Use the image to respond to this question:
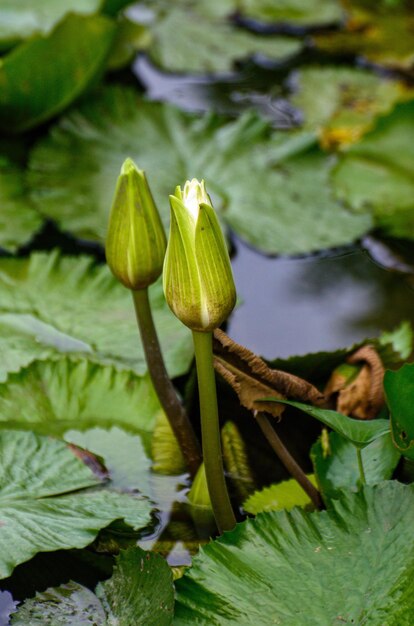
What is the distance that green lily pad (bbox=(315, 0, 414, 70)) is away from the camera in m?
2.45

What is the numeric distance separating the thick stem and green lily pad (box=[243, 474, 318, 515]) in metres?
0.03

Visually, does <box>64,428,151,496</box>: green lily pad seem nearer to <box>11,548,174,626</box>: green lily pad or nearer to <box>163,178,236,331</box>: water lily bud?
<box>11,548,174,626</box>: green lily pad

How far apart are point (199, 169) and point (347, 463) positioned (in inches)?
37.8

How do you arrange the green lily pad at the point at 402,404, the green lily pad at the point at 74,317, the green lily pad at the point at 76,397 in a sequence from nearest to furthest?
the green lily pad at the point at 402,404, the green lily pad at the point at 76,397, the green lily pad at the point at 74,317

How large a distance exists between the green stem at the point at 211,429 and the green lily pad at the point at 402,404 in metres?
0.21

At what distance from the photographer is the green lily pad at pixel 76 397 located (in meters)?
1.29

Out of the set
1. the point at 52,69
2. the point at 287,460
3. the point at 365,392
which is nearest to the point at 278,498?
the point at 287,460

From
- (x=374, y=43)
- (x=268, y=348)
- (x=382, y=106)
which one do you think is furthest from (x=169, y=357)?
(x=374, y=43)

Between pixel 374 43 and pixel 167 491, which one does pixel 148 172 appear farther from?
pixel 374 43

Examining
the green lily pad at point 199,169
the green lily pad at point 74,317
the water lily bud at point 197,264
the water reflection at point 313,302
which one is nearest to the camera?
the water lily bud at point 197,264

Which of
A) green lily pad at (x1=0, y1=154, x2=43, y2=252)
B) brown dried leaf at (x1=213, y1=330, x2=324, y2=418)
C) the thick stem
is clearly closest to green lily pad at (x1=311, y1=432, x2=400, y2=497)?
the thick stem

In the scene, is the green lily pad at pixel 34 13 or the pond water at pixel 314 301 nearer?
the pond water at pixel 314 301

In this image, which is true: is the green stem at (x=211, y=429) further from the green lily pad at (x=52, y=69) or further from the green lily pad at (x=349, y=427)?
the green lily pad at (x=52, y=69)

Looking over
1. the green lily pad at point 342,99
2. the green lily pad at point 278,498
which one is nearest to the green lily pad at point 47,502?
the green lily pad at point 278,498
